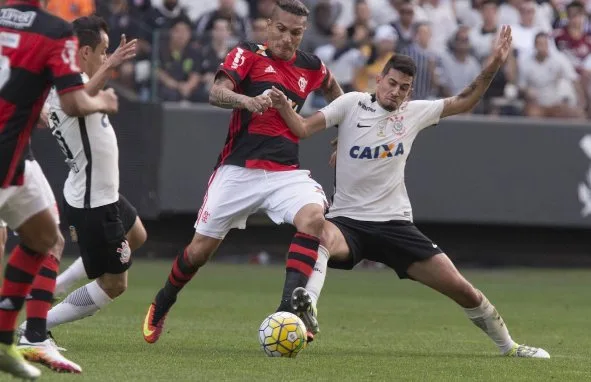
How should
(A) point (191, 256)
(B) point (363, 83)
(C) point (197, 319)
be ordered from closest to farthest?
(A) point (191, 256)
(C) point (197, 319)
(B) point (363, 83)

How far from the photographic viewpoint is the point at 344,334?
407 inches

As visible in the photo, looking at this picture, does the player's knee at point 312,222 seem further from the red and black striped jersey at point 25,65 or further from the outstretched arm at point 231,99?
the red and black striped jersey at point 25,65

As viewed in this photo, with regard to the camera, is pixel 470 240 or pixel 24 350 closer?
pixel 24 350

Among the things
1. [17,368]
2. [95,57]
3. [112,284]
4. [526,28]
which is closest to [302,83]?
[95,57]

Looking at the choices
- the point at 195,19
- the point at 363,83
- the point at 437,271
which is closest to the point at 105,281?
the point at 437,271

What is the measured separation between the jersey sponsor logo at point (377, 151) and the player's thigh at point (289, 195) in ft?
1.30

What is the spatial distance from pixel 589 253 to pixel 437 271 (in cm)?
1081

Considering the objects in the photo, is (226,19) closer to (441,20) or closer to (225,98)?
(441,20)

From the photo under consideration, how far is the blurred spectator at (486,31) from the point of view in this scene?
730 inches

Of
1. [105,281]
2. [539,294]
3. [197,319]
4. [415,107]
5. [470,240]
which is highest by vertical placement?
[415,107]

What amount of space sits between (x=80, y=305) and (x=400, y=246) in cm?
233

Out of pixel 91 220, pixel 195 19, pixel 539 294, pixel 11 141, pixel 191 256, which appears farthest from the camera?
pixel 195 19

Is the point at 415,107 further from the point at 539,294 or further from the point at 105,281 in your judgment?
the point at 539,294

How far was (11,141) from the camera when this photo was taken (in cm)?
668
